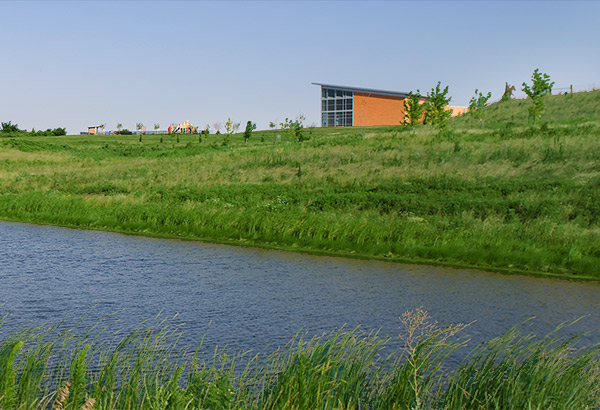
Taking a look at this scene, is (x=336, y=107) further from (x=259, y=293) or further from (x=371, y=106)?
(x=259, y=293)

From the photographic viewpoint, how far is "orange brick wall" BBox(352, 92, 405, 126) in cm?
9756

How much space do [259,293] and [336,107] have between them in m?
88.0

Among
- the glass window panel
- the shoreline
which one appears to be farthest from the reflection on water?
the glass window panel

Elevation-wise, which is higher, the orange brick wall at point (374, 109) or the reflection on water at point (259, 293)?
the orange brick wall at point (374, 109)

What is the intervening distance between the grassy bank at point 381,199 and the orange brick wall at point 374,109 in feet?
174

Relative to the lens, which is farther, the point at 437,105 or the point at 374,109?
→ the point at 374,109

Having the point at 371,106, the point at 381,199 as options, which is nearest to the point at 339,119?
the point at 371,106

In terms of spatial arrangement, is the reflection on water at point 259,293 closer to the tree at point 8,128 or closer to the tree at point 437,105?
the tree at point 437,105

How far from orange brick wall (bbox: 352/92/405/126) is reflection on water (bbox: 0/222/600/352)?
79.2 m

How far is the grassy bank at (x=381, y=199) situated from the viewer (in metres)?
19.7

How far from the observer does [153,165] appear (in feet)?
148

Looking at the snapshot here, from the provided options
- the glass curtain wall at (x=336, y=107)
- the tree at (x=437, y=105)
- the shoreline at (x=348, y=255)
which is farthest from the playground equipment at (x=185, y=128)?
the shoreline at (x=348, y=255)

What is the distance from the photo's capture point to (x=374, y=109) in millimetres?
97688

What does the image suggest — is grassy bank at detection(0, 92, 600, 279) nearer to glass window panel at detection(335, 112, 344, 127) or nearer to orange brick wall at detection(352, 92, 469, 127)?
orange brick wall at detection(352, 92, 469, 127)
